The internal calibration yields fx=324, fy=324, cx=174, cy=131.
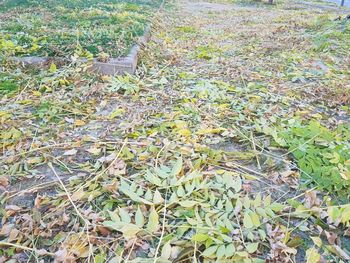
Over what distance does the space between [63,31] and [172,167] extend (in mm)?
2696

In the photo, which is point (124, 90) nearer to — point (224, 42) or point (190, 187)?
point (190, 187)

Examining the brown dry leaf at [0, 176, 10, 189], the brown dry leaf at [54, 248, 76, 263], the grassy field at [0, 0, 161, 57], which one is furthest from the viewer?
the grassy field at [0, 0, 161, 57]

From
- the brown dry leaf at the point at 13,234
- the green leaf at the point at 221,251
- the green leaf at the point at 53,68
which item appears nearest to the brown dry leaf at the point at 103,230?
the brown dry leaf at the point at 13,234

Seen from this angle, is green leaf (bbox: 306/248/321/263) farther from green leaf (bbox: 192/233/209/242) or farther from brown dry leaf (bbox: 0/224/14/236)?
brown dry leaf (bbox: 0/224/14/236)

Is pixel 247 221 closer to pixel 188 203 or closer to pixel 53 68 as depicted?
pixel 188 203

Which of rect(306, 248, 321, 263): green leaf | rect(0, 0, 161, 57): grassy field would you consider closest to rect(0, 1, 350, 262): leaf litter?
rect(306, 248, 321, 263): green leaf

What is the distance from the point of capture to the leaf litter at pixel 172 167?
115cm

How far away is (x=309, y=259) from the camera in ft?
3.55

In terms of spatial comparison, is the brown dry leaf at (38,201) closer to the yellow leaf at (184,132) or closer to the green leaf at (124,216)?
the green leaf at (124,216)

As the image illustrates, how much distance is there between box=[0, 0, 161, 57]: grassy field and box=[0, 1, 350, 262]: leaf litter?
32 cm

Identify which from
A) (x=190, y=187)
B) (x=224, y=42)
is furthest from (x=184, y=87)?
(x=224, y=42)

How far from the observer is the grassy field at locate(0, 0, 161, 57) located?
2.96 meters

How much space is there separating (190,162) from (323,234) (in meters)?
0.63

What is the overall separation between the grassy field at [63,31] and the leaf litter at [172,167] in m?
0.32
